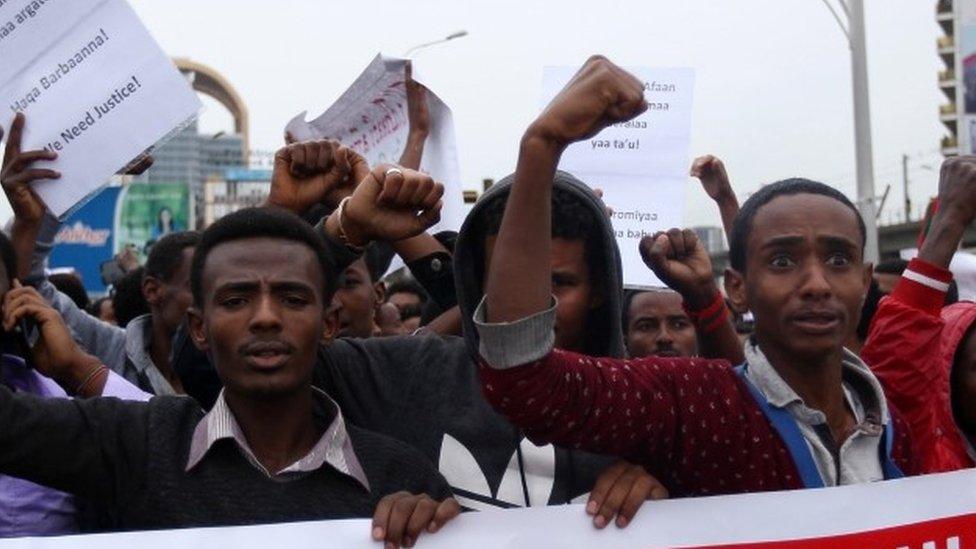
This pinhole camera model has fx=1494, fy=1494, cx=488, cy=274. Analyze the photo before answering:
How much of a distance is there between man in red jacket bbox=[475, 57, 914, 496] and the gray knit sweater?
36 centimetres

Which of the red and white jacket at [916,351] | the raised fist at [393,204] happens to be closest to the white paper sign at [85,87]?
the raised fist at [393,204]

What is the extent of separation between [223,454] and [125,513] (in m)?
0.18

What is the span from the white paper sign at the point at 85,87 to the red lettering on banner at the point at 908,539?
1872 millimetres

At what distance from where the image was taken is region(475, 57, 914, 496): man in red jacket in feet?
7.10

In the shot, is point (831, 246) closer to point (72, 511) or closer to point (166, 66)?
point (72, 511)

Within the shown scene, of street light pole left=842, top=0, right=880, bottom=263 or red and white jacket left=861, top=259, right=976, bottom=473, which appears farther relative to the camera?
street light pole left=842, top=0, right=880, bottom=263

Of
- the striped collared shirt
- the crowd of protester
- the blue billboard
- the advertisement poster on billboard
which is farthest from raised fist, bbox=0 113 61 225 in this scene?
the advertisement poster on billboard

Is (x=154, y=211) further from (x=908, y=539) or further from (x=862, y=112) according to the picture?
(x=908, y=539)

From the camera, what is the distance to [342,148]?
117 inches

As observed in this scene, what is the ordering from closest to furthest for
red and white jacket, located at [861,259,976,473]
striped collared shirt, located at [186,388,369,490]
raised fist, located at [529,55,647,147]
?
raised fist, located at [529,55,647,147]
striped collared shirt, located at [186,388,369,490]
red and white jacket, located at [861,259,976,473]

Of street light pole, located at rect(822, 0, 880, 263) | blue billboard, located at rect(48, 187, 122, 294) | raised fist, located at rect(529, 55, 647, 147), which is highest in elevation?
raised fist, located at rect(529, 55, 647, 147)

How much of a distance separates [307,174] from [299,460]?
0.70m

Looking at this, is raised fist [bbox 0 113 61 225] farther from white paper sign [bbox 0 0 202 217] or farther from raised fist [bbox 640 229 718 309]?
raised fist [bbox 640 229 718 309]

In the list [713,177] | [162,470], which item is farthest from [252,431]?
[713,177]
